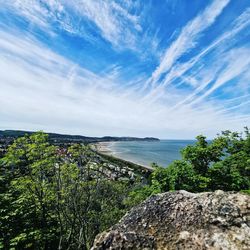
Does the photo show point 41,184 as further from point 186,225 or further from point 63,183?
point 186,225

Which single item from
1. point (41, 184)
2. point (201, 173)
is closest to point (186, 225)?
point (41, 184)

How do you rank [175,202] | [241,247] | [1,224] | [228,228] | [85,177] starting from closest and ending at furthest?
[241,247], [228,228], [175,202], [1,224], [85,177]

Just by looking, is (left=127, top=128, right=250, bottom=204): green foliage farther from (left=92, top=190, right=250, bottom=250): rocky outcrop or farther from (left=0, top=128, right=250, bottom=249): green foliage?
(left=92, top=190, right=250, bottom=250): rocky outcrop

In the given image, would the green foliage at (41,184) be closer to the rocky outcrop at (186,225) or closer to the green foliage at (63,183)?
the green foliage at (63,183)

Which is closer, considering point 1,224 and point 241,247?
point 241,247

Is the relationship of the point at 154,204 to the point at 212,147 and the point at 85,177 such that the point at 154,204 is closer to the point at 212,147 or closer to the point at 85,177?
the point at 85,177

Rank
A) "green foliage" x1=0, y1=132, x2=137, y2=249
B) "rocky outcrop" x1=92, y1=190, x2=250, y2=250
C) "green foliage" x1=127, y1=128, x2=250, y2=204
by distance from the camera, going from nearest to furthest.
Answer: "rocky outcrop" x1=92, y1=190, x2=250, y2=250, "green foliage" x1=0, y1=132, x2=137, y2=249, "green foliage" x1=127, y1=128, x2=250, y2=204

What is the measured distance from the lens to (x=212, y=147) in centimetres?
1786

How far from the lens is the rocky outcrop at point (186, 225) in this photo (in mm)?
5026

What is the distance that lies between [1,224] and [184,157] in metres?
13.9

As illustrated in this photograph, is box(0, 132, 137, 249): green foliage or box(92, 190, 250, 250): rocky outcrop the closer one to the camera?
box(92, 190, 250, 250): rocky outcrop

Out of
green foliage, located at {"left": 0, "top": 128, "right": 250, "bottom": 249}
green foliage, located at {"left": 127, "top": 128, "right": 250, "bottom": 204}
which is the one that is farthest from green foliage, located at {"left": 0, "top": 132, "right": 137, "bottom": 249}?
green foliage, located at {"left": 127, "top": 128, "right": 250, "bottom": 204}

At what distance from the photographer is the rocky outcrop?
503cm

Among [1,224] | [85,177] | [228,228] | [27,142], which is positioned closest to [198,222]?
[228,228]
